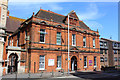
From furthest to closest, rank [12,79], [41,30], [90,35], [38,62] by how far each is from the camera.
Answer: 1. [90,35]
2. [41,30]
3. [38,62]
4. [12,79]

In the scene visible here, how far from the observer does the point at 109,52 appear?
4088 cm

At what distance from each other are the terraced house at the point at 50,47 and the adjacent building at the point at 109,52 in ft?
35.7

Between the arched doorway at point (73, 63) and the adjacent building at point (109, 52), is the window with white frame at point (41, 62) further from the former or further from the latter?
the adjacent building at point (109, 52)

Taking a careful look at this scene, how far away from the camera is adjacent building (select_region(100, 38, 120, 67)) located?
3859cm

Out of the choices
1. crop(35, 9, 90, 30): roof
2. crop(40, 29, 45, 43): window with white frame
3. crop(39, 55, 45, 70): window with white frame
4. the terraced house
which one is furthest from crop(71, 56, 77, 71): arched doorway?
crop(35, 9, 90, 30): roof

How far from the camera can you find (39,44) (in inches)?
802

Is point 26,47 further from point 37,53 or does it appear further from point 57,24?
point 57,24

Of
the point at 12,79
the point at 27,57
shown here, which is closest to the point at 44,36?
the point at 27,57

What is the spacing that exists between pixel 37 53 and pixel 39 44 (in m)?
1.64

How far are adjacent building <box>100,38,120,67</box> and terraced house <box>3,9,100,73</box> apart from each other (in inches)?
428

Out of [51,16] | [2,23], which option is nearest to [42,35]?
[51,16]

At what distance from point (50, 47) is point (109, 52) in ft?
90.8

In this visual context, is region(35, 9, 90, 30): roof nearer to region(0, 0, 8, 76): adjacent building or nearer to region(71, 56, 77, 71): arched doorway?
region(0, 0, 8, 76): adjacent building

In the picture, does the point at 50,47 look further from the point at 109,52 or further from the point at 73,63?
the point at 109,52
